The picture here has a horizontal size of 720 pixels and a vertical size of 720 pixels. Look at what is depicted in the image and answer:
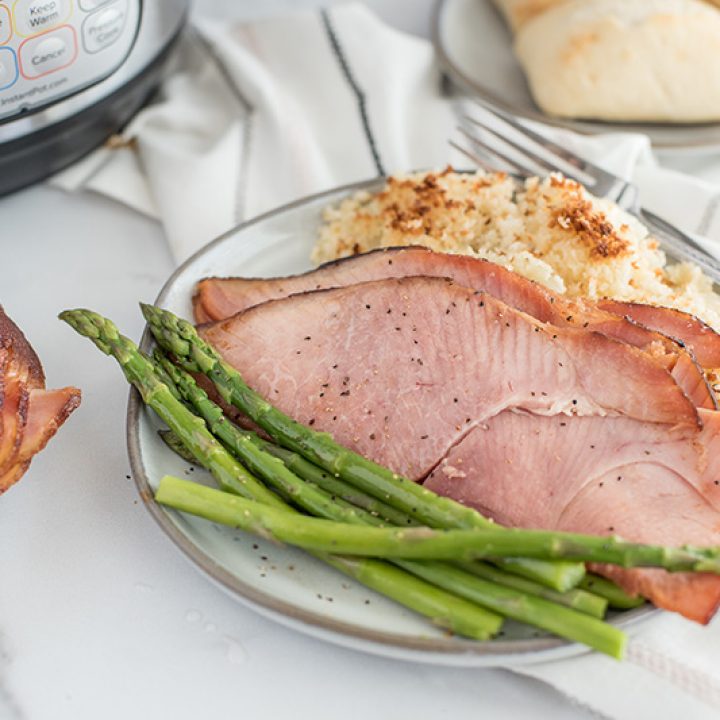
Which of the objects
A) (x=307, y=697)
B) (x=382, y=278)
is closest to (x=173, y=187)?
(x=382, y=278)

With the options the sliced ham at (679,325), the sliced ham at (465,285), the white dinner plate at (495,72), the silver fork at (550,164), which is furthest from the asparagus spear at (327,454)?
the white dinner plate at (495,72)

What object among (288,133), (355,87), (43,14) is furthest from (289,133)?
(43,14)

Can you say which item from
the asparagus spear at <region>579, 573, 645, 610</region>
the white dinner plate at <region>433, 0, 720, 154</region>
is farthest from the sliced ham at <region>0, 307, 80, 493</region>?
the white dinner plate at <region>433, 0, 720, 154</region>

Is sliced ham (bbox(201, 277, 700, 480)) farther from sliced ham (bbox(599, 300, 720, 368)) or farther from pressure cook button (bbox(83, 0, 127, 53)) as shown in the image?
pressure cook button (bbox(83, 0, 127, 53))

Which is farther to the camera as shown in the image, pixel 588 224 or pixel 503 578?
pixel 588 224

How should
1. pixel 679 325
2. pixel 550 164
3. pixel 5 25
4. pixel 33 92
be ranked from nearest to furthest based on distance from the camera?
pixel 679 325, pixel 5 25, pixel 33 92, pixel 550 164

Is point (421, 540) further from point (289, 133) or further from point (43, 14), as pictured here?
point (289, 133)
